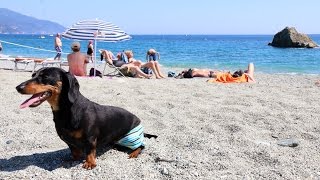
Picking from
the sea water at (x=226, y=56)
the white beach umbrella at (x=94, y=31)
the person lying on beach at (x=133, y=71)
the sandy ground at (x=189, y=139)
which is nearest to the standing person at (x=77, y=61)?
the white beach umbrella at (x=94, y=31)

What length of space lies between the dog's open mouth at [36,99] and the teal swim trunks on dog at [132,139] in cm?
112

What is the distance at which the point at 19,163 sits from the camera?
4.80 meters

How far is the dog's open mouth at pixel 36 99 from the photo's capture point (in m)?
4.15

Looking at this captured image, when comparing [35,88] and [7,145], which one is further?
[7,145]

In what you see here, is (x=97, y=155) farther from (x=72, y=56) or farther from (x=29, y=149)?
(x=72, y=56)

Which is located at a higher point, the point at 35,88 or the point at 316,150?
the point at 35,88

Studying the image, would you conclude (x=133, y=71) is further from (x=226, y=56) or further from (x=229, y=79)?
(x=226, y=56)

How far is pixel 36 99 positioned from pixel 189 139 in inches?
88.1

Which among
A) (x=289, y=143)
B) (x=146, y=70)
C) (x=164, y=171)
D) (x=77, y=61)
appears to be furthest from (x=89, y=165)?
(x=146, y=70)

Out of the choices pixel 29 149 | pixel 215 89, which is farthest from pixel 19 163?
pixel 215 89

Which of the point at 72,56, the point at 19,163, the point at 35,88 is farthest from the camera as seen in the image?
the point at 72,56

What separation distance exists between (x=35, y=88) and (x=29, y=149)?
1.56 metres

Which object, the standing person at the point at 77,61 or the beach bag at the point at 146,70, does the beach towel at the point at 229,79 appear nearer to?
the beach bag at the point at 146,70

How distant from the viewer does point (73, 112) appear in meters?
4.32
